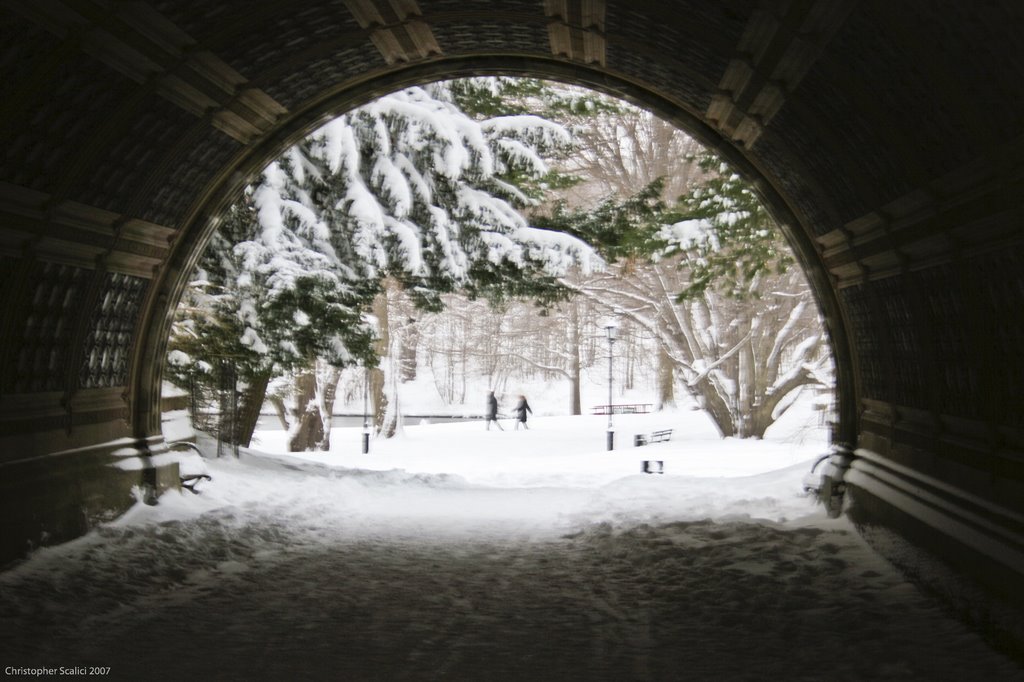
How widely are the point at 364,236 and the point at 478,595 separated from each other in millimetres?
8239

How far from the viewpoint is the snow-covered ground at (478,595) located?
18.4 feet

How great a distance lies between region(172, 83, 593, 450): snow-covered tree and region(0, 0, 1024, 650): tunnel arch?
3.57 meters

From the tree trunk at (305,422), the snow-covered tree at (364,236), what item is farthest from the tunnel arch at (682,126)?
the tree trunk at (305,422)

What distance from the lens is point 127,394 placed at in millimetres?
10578

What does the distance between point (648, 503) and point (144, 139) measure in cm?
657

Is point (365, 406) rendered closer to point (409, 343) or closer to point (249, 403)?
point (409, 343)

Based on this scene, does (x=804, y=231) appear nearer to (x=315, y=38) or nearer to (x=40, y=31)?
(x=315, y=38)

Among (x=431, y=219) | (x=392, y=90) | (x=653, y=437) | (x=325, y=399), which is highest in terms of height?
(x=392, y=90)

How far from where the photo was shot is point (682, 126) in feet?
35.3

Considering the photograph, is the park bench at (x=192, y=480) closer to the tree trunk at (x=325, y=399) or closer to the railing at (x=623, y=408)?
the tree trunk at (x=325, y=399)

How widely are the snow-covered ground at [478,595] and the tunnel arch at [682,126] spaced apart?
19.9 inches

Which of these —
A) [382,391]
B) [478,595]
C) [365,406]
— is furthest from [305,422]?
[478,595]

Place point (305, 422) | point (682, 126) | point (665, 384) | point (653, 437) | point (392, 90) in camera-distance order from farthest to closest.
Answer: point (665, 384), point (653, 437), point (305, 422), point (392, 90), point (682, 126)

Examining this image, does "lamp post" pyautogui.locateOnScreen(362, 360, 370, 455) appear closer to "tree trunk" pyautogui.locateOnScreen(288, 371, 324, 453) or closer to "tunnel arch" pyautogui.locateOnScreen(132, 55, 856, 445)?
"tree trunk" pyautogui.locateOnScreen(288, 371, 324, 453)
